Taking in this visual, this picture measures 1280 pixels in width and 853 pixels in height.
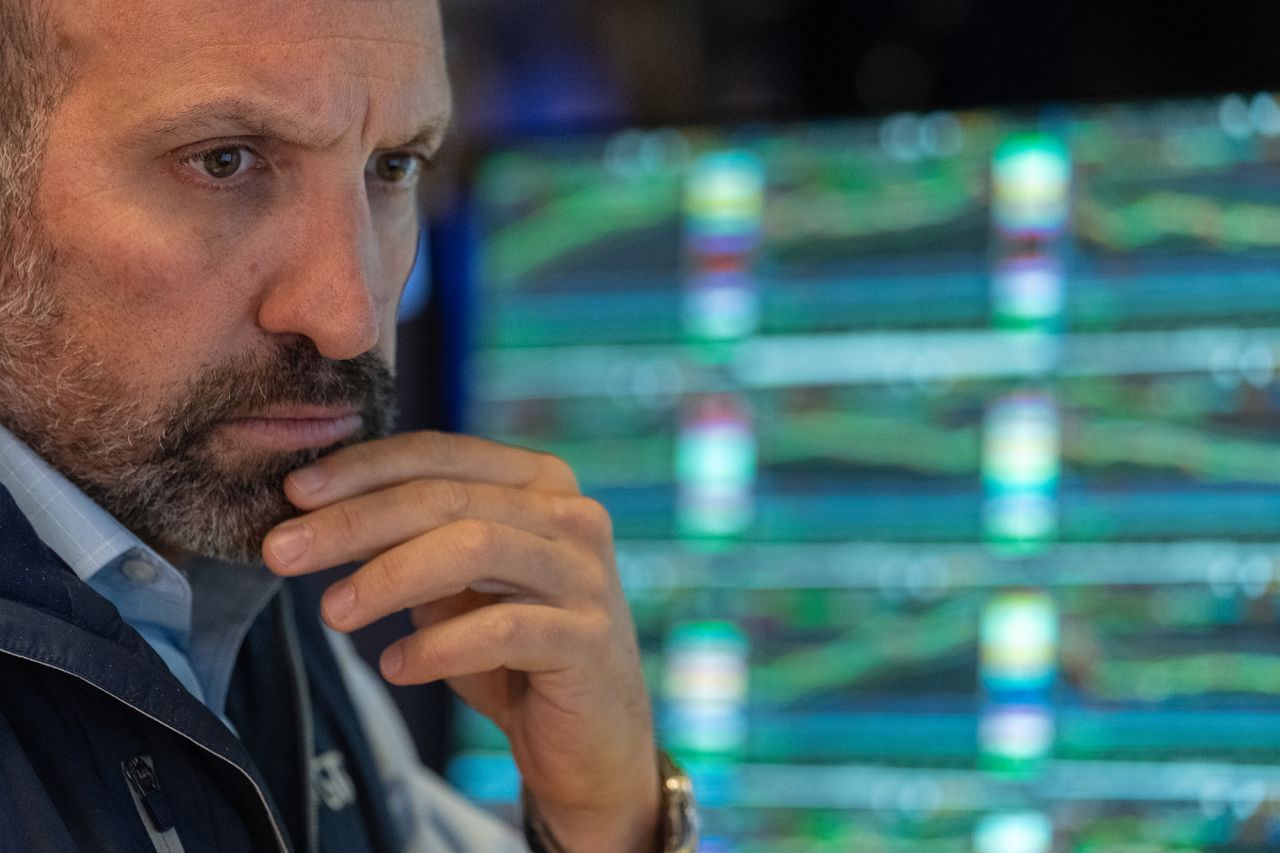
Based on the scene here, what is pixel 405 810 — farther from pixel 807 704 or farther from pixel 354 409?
pixel 807 704

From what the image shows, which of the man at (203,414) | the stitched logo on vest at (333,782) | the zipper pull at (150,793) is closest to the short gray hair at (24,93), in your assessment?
the man at (203,414)

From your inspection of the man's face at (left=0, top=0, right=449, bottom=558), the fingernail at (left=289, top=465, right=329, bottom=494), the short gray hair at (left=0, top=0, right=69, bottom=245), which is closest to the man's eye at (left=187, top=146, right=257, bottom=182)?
the man's face at (left=0, top=0, right=449, bottom=558)

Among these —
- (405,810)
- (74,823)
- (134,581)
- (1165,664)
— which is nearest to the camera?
(74,823)

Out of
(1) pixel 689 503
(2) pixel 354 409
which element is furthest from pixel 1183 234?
(2) pixel 354 409

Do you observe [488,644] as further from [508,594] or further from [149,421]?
[149,421]

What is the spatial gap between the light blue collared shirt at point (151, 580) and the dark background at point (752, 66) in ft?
2.54

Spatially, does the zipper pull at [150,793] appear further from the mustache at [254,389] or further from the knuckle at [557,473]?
the knuckle at [557,473]

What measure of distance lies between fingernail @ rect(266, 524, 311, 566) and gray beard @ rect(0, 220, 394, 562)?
29 millimetres

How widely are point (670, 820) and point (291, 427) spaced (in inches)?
19.0

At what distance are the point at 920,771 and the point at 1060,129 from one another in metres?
0.77

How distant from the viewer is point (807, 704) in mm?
1681

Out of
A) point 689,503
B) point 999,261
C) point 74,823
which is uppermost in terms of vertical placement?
point 999,261

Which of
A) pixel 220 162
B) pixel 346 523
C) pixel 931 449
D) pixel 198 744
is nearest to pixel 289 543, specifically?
pixel 346 523

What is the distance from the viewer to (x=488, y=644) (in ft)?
3.37
